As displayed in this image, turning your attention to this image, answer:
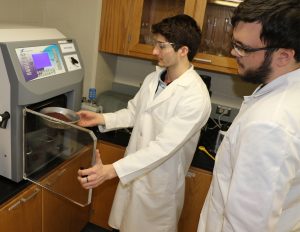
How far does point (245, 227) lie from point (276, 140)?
247 mm

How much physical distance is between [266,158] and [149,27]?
3.65 ft

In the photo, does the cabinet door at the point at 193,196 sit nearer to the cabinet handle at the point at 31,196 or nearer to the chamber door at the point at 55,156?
the chamber door at the point at 55,156

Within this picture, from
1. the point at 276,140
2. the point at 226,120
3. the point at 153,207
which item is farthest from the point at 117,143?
the point at 276,140

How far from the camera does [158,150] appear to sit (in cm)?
106

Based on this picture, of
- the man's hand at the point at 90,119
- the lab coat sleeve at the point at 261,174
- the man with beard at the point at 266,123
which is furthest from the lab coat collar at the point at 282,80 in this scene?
the man's hand at the point at 90,119

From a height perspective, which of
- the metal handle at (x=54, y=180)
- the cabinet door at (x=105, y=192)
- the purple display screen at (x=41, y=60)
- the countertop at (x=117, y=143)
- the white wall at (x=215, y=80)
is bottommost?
the cabinet door at (x=105, y=192)

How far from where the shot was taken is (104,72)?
5.88 feet

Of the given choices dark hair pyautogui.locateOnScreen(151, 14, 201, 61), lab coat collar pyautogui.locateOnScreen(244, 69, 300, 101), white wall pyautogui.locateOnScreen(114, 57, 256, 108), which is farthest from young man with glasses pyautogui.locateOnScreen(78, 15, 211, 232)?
white wall pyautogui.locateOnScreen(114, 57, 256, 108)

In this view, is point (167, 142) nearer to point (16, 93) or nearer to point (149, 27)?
point (16, 93)

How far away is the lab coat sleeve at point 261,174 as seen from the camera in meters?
0.66

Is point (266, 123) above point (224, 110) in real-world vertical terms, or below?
above

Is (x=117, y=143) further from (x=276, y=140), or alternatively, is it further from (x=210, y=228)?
(x=276, y=140)

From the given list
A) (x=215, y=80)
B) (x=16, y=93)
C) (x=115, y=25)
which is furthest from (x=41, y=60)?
(x=215, y=80)

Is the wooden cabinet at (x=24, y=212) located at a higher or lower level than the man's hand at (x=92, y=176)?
lower
